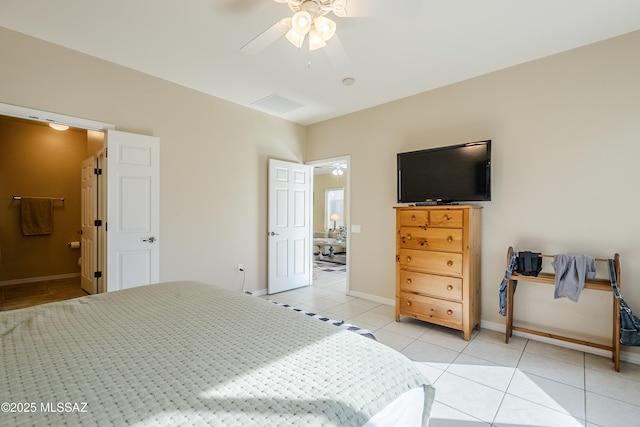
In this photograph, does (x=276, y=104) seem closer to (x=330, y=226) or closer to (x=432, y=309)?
(x=432, y=309)

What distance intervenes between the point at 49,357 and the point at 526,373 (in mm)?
2972

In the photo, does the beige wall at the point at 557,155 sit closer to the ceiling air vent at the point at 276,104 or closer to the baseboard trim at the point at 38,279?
the ceiling air vent at the point at 276,104

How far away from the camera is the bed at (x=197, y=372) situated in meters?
0.78

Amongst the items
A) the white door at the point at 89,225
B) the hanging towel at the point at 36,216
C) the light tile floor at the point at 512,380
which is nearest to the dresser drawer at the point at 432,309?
the light tile floor at the point at 512,380

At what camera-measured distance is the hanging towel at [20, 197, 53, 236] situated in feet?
15.9

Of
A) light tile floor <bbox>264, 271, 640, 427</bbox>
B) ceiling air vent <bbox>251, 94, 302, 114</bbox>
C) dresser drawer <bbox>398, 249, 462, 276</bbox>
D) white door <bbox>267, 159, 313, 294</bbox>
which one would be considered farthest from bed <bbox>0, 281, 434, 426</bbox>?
ceiling air vent <bbox>251, 94, 302, 114</bbox>

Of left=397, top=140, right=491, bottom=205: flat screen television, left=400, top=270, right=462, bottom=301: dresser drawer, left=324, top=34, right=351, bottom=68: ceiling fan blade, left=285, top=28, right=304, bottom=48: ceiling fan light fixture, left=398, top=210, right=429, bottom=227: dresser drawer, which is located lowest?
left=400, top=270, right=462, bottom=301: dresser drawer

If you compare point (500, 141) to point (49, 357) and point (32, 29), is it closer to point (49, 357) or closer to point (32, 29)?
point (49, 357)

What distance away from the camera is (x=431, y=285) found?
3.13 m

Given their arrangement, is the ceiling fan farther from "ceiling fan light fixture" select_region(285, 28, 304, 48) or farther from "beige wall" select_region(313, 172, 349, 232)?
"beige wall" select_region(313, 172, 349, 232)

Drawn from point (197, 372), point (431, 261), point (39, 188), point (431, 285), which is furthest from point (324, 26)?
point (39, 188)

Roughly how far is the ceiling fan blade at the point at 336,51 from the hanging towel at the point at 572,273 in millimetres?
2493

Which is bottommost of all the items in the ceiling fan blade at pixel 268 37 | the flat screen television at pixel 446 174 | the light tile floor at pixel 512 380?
the light tile floor at pixel 512 380

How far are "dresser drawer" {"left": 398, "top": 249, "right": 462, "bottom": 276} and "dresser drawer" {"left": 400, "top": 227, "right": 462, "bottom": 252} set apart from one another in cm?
6
